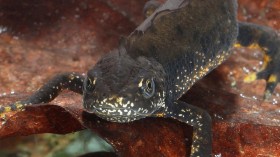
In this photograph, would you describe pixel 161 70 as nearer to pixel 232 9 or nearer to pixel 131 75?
pixel 131 75

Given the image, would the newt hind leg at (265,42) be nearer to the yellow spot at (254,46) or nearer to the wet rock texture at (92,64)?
the yellow spot at (254,46)

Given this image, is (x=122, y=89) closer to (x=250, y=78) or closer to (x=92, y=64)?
(x=92, y=64)

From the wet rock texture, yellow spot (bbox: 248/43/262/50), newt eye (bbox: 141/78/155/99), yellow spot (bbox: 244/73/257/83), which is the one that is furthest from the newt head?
Result: yellow spot (bbox: 248/43/262/50)

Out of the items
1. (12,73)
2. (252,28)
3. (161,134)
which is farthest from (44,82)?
(252,28)

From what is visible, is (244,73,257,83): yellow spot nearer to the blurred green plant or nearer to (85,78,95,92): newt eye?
the blurred green plant

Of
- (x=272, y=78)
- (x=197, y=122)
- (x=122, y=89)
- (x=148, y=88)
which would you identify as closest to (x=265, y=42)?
(x=272, y=78)

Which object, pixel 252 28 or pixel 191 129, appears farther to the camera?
pixel 252 28

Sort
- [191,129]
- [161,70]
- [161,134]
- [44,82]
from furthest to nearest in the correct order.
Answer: [44,82] < [191,129] < [161,70] < [161,134]

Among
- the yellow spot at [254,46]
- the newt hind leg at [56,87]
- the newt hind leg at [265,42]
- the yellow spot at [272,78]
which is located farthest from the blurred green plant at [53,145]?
the yellow spot at [254,46]
